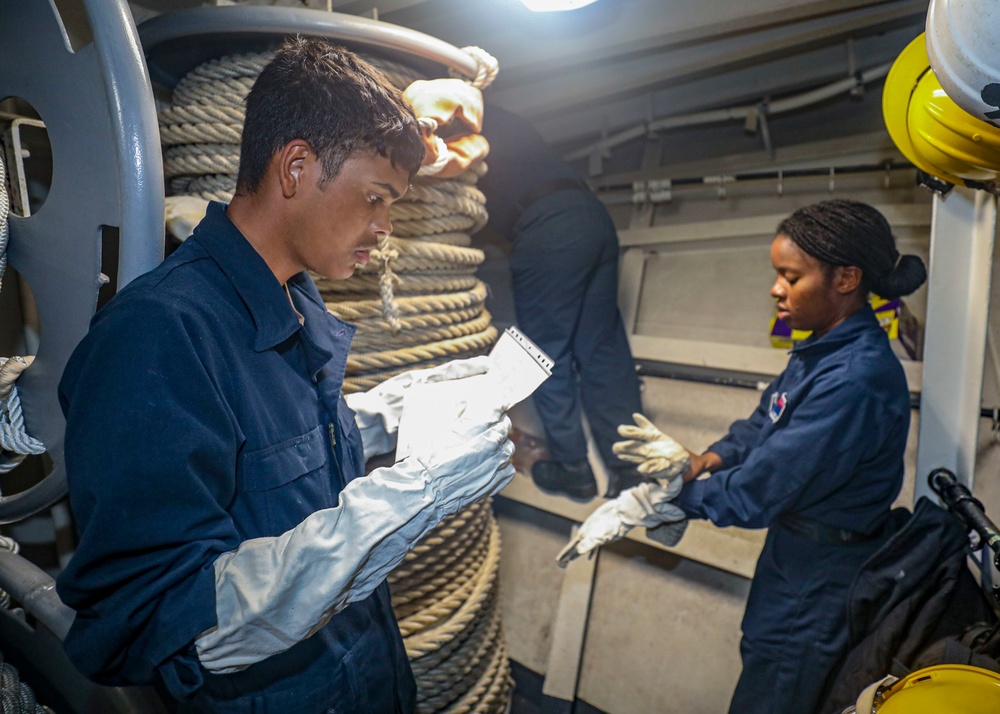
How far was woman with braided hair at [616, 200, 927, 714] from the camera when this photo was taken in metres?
1.22

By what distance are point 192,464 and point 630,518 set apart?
3.46ft

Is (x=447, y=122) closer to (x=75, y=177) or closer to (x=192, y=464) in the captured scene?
(x=75, y=177)

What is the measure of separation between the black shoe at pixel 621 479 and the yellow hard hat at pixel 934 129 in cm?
117

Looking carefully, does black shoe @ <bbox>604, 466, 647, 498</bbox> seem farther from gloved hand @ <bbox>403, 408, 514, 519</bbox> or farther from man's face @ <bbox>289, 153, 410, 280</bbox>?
man's face @ <bbox>289, 153, 410, 280</bbox>

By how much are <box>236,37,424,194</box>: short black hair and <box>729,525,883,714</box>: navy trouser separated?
47.2 inches

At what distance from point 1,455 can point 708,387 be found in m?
1.77

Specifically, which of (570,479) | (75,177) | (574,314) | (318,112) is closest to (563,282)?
(574,314)

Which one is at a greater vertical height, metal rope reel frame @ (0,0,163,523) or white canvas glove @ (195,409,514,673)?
metal rope reel frame @ (0,0,163,523)

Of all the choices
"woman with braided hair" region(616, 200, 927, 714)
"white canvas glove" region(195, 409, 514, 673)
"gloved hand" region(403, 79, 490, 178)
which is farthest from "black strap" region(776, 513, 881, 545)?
"gloved hand" region(403, 79, 490, 178)

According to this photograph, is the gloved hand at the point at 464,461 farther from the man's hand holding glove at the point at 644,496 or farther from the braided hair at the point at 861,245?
the braided hair at the point at 861,245

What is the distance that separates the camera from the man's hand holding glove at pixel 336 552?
0.62 metres

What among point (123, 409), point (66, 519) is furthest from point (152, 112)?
point (66, 519)

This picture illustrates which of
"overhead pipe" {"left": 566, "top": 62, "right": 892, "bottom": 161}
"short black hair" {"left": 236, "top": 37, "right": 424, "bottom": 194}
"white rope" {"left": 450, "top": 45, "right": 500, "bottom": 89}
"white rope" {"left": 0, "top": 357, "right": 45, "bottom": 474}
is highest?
"overhead pipe" {"left": 566, "top": 62, "right": 892, "bottom": 161}

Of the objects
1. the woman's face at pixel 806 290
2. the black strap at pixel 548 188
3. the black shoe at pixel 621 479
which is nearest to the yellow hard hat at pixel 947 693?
the woman's face at pixel 806 290
